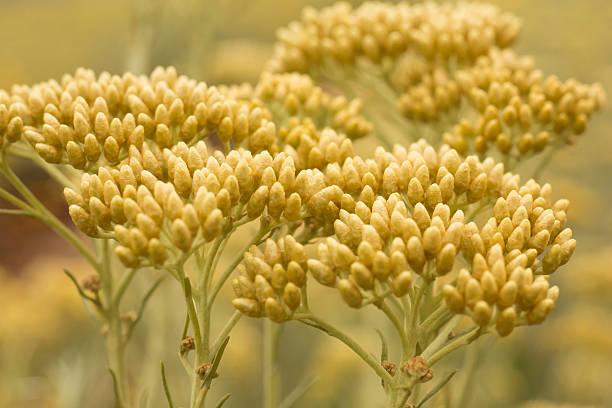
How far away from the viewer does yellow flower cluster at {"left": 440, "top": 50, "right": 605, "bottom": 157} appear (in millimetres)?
2424

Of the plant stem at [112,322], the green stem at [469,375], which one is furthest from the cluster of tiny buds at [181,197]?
the green stem at [469,375]

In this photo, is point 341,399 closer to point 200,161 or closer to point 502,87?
point 502,87

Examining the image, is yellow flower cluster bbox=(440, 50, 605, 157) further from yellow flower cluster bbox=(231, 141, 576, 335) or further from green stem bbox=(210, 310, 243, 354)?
green stem bbox=(210, 310, 243, 354)

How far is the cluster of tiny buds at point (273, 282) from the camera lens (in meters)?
1.70

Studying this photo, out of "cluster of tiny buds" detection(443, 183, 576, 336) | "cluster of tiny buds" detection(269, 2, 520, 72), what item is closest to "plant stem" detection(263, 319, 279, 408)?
"cluster of tiny buds" detection(443, 183, 576, 336)

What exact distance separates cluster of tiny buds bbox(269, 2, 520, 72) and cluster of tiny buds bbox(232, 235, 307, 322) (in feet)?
4.27

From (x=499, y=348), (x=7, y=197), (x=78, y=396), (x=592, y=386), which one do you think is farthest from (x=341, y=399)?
(x=7, y=197)

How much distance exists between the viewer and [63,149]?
2012mm

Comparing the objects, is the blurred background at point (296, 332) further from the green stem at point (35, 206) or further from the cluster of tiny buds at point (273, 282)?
the cluster of tiny buds at point (273, 282)

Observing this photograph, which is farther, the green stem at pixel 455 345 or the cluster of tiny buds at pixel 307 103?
the cluster of tiny buds at pixel 307 103

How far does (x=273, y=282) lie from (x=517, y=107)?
3.74 ft

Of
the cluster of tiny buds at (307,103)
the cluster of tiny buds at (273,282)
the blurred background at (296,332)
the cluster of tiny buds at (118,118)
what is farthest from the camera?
the blurred background at (296,332)

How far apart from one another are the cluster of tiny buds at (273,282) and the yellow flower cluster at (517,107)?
873mm

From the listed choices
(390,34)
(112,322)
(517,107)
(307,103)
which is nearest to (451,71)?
(390,34)
